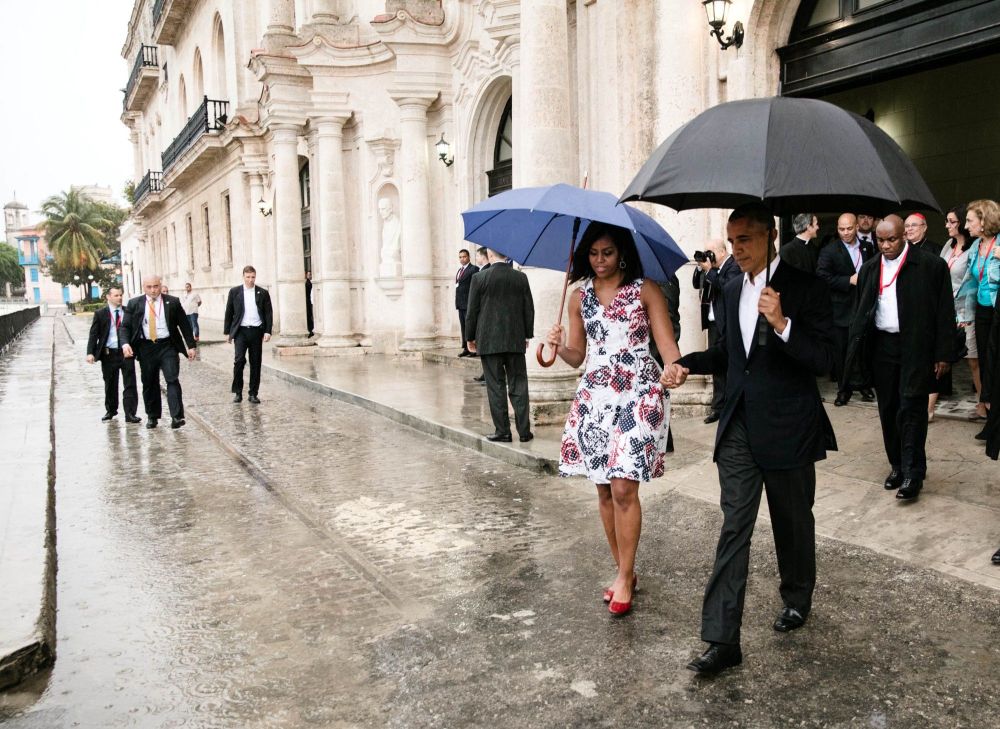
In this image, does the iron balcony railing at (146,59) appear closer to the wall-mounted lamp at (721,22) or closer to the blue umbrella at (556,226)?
the wall-mounted lamp at (721,22)

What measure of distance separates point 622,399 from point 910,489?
2.64m

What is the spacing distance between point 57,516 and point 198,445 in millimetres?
2721

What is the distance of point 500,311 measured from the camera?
313 inches

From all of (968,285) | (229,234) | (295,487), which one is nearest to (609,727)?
(295,487)

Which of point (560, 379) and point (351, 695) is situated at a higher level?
point (560, 379)

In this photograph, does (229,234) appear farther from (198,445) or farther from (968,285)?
(968,285)

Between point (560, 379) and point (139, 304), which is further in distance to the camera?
point (139, 304)

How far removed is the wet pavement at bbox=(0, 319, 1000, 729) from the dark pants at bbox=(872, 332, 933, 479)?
27 cm

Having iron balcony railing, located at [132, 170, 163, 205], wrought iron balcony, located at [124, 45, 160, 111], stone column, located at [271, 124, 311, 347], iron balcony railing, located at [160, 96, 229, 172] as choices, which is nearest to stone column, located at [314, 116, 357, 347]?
stone column, located at [271, 124, 311, 347]

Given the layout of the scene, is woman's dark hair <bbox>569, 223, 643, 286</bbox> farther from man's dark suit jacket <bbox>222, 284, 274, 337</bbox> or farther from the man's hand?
man's dark suit jacket <bbox>222, 284, 274, 337</bbox>

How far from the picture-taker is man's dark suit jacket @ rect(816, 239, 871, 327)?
27.2ft

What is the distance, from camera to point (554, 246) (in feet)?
14.9

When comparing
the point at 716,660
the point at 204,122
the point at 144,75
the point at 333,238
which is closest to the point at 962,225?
the point at 716,660

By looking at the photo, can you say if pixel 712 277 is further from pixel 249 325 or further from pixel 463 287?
pixel 249 325
